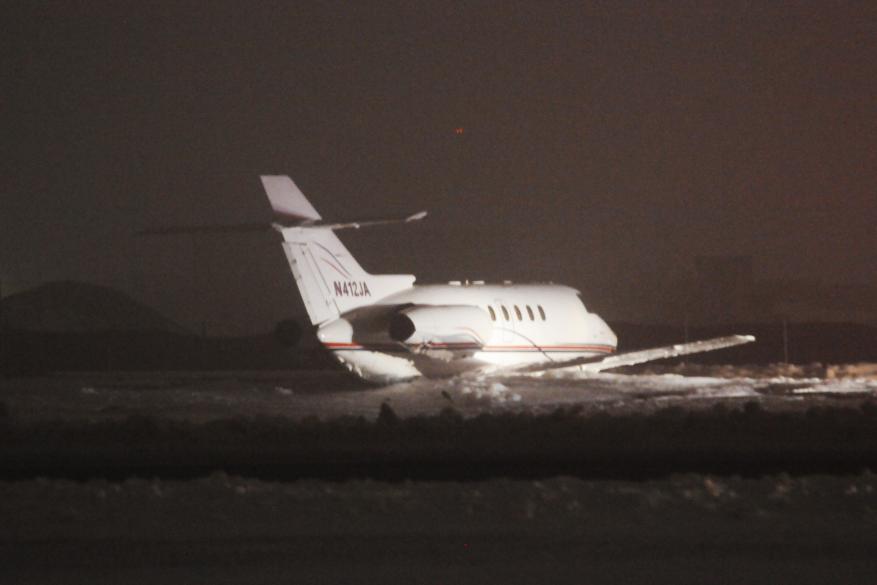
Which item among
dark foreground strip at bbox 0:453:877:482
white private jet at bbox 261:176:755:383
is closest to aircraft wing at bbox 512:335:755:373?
white private jet at bbox 261:176:755:383

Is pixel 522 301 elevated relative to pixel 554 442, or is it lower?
elevated

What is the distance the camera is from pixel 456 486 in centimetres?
1340

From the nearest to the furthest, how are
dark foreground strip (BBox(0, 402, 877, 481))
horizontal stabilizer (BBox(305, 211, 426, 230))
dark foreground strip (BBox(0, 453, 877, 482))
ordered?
dark foreground strip (BBox(0, 453, 877, 482))
dark foreground strip (BBox(0, 402, 877, 481))
horizontal stabilizer (BBox(305, 211, 426, 230))

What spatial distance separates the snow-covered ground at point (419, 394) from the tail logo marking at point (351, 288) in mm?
2139

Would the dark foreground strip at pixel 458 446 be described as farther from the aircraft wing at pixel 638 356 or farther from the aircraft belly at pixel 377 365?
the aircraft wing at pixel 638 356

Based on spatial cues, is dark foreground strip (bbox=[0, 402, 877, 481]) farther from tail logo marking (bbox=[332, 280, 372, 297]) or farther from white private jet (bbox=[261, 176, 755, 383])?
tail logo marking (bbox=[332, 280, 372, 297])

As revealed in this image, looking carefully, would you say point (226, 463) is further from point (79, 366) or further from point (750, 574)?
point (79, 366)

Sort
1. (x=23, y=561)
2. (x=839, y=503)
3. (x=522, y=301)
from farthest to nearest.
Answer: (x=522, y=301), (x=839, y=503), (x=23, y=561)

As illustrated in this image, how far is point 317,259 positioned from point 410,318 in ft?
7.34

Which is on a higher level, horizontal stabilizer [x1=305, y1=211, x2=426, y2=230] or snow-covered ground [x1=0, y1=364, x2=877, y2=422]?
horizontal stabilizer [x1=305, y1=211, x2=426, y2=230]

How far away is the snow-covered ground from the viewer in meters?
24.3

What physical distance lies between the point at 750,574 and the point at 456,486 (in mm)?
4890

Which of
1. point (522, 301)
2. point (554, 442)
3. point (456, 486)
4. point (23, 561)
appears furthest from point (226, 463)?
point (522, 301)

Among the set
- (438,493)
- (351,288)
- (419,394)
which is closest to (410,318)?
(351,288)
